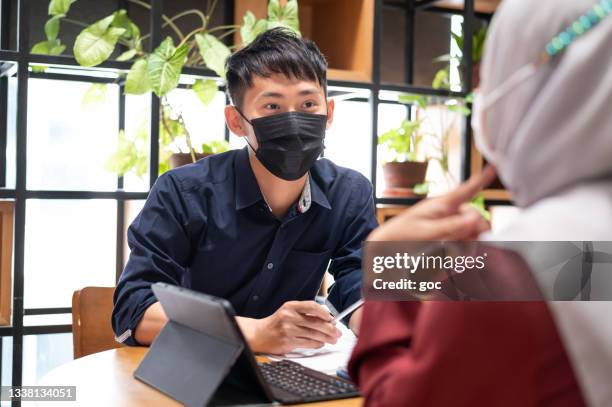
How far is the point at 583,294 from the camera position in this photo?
705mm

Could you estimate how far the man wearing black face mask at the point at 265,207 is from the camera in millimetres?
1929

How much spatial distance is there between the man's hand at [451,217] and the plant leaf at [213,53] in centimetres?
224

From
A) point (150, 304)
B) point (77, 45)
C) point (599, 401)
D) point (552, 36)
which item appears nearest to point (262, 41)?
point (150, 304)

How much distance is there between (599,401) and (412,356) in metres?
0.17

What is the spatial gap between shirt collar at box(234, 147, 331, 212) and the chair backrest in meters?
0.47

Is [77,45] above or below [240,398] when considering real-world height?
above

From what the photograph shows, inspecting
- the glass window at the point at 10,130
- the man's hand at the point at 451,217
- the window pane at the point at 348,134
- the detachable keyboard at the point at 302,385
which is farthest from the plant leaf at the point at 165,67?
the man's hand at the point at 451,217

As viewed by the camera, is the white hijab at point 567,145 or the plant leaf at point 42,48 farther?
the plant leaf at point 42,48

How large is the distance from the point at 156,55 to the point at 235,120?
88 cm

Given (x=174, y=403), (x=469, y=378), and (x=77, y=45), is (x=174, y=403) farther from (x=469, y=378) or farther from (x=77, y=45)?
(x=77, y=45)

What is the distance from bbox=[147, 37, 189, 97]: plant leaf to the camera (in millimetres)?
2768

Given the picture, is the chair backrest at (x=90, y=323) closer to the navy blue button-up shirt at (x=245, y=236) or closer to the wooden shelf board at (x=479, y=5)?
the navy blue button-up shirt at (x=245, y=236)

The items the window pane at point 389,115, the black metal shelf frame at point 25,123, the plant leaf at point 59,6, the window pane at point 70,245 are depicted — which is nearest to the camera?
the black metal shelf frame at point 25,123

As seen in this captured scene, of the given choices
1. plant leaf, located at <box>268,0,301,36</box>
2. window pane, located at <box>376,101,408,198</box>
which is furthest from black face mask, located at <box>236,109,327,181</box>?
window pane, located at <box>376,101,408,198</box>
